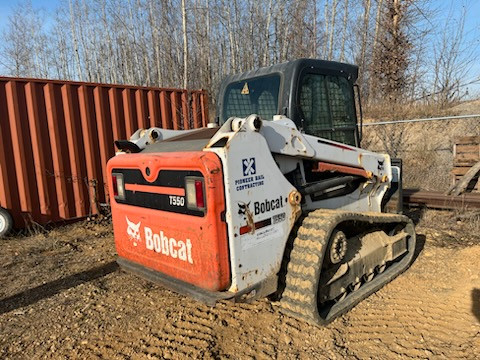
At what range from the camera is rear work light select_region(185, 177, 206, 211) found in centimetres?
A: 250

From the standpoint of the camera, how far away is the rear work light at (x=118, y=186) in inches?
131

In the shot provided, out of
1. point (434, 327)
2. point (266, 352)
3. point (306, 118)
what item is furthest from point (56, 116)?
point (434, 327)

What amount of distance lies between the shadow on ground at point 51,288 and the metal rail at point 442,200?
16.4 feet

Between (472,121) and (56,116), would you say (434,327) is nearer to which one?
(56,116)

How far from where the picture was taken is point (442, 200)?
6.23m

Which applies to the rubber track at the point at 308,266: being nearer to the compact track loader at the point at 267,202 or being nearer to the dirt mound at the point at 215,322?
the compact track loader at the point at 267,202

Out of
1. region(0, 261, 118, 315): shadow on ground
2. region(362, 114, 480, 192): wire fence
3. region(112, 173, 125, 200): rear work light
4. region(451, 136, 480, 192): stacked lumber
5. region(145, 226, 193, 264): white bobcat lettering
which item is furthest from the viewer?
region(362, 114, 480, 192): wire fence

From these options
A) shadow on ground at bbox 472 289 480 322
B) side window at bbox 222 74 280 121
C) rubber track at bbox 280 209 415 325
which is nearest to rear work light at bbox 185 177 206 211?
rubber track at bbox 280 209 415 325

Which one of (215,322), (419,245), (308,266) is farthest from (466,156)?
(215,322)

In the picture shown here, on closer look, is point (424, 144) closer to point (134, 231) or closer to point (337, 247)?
point (337, 247)

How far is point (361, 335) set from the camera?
115 inches

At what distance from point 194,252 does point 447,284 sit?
2.80 meters

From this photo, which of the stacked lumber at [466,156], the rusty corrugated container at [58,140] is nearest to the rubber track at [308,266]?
the rusty corrugated container at [58,140]

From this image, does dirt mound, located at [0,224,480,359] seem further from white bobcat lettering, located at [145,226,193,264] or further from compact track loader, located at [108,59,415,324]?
white bobcat lettering, located at [145,226,193,264]
